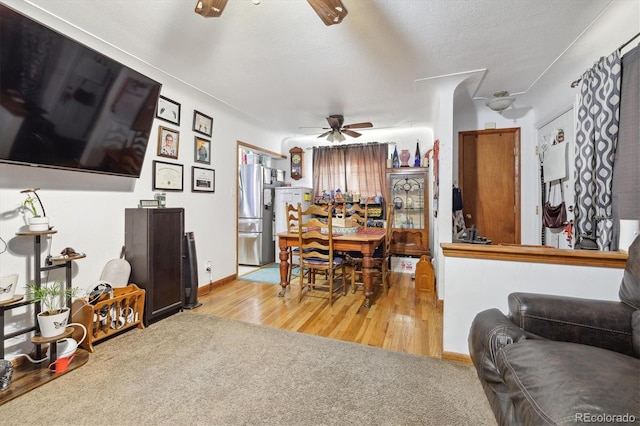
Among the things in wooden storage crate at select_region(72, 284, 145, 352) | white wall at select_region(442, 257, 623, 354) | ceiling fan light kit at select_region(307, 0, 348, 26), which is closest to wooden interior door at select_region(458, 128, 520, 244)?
white wall at select_region(442, 257, 623, 354)

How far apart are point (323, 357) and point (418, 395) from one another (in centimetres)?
69

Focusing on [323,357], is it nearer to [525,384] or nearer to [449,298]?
[449,298]

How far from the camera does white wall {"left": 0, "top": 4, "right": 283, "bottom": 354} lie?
6.38 ft

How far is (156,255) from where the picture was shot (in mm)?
2617

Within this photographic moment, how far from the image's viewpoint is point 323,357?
2035 mm

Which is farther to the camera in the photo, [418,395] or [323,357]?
[323,357]


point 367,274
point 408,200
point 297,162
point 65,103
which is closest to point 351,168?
point 297,162

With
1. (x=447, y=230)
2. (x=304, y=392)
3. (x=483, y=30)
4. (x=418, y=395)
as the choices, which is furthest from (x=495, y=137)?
(x=304, y=392)

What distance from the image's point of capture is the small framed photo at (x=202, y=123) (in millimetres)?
3405

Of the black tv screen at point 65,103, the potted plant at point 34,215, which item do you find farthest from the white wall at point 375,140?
the potted plant at point 34,215

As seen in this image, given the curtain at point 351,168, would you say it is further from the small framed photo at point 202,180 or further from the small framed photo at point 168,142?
the small framed photo at point 168,142

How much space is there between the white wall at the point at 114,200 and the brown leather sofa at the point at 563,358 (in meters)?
2.99

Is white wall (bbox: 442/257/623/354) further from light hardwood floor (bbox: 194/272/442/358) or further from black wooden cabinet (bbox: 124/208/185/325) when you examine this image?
black wooden cabinet (bbox: 124/208/185/325)

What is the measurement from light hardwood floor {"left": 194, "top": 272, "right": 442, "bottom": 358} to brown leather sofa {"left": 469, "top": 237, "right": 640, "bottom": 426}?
0.88 meters
